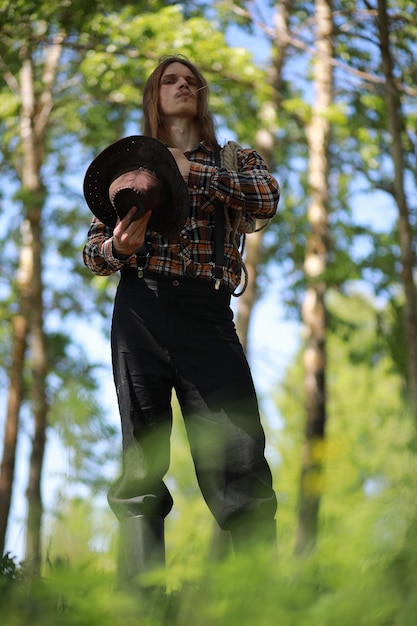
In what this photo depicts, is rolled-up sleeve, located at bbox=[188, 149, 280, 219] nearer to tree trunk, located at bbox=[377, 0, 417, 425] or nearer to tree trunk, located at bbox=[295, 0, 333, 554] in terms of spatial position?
tree trunk, located at bbox=[377, 0, 417, 425]

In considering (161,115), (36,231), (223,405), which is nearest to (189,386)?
(223,405)

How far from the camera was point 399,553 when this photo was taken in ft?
3.83

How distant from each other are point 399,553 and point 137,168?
2.14 metres

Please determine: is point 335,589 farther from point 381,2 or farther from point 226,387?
point 381,2

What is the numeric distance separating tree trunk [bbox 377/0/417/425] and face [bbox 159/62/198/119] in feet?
11.1

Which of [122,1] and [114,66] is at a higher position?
[122,1]

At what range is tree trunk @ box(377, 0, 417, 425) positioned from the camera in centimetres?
684

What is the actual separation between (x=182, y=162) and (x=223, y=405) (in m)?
0.87

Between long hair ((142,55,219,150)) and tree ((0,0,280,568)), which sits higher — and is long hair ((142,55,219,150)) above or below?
below

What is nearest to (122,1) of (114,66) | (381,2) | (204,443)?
(114,66)

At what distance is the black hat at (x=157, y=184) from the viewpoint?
305 centimetres

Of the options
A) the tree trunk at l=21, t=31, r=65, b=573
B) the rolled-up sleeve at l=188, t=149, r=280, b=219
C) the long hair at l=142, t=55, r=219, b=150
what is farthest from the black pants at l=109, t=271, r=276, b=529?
the tree trunk at l=21, t=31, r=65, b=573

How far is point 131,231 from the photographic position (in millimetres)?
3068

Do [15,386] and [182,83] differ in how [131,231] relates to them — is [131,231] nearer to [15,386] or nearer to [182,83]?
[182,83]
